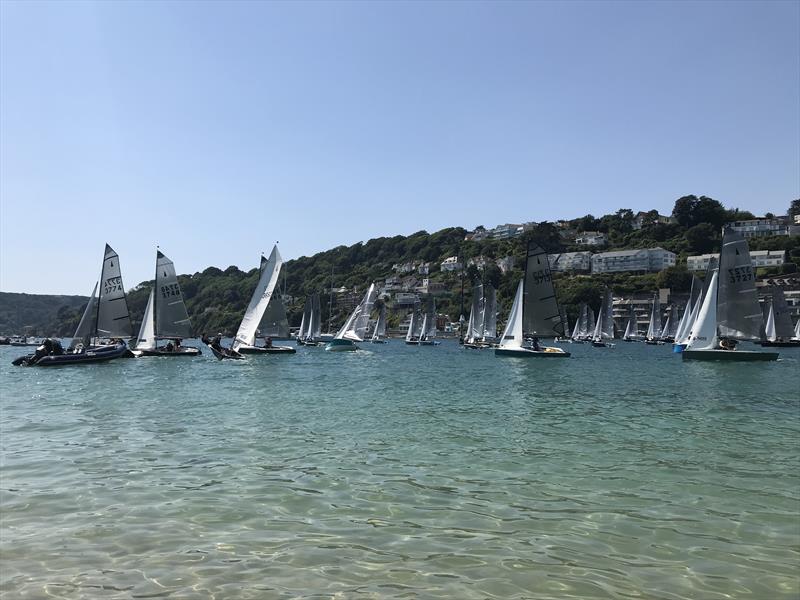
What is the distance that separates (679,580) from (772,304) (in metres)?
126

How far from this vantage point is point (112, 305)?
5450 centimetres

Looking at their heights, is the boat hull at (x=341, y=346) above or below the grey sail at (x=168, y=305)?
below

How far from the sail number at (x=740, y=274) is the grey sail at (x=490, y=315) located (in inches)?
1880

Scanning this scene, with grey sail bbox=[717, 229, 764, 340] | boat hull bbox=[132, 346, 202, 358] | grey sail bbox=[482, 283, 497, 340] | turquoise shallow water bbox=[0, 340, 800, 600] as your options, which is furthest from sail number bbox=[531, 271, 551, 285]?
grey sail bbox=[482, 283, 497, 340]

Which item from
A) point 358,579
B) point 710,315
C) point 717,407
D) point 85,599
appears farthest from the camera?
point 710,315

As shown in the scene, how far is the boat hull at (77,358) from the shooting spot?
155 feet

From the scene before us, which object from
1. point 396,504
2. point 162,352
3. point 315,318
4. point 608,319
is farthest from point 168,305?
point 608,319

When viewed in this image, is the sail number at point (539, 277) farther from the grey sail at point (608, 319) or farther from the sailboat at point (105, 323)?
the grey sail at point (608, 319)

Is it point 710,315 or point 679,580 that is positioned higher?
point 710,315

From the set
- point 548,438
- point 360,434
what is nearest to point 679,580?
point 548,438

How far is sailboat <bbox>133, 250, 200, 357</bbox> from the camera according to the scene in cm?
5925

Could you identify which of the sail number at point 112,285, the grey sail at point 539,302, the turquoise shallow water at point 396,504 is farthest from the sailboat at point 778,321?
the turquoise shallow water at point 396,504

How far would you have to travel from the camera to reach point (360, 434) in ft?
54.4

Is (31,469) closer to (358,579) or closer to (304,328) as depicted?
(358,579)
